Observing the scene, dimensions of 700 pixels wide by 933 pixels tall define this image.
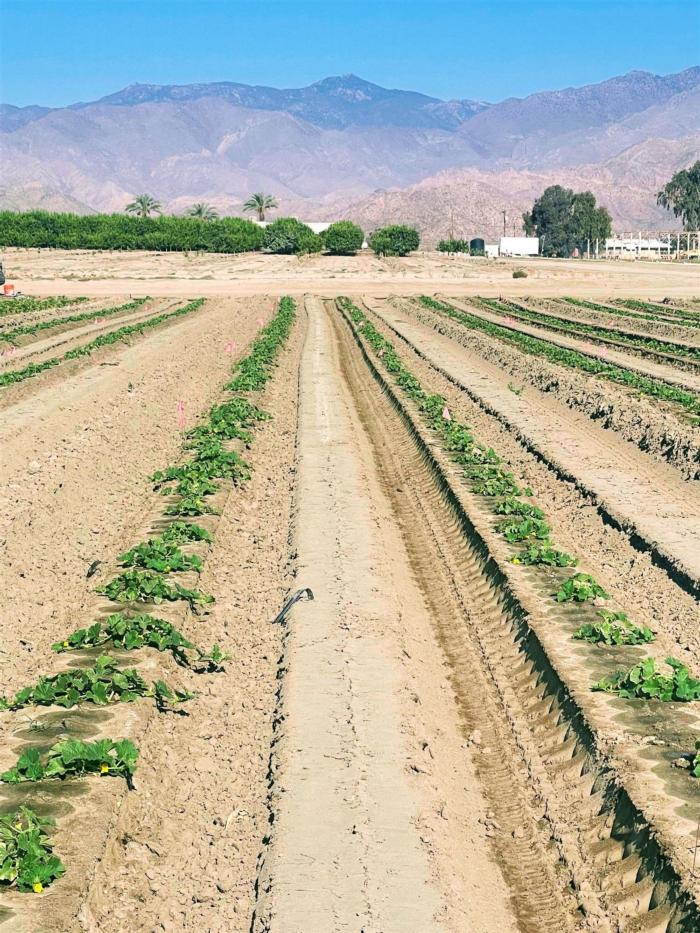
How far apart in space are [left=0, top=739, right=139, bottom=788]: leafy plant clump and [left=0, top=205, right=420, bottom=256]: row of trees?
111571mm

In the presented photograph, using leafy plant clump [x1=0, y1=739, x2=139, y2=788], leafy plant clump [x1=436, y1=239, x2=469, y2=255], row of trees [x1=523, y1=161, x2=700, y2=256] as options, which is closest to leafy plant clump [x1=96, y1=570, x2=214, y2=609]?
leafy plant clump [x1=0, y1=739, x2=139, y2=788]

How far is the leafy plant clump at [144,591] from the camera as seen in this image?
33.1ft

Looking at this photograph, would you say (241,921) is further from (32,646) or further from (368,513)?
Result: (368,513)

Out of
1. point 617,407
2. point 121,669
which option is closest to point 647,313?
point 617,407

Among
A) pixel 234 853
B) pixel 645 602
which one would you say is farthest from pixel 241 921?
pixel 645 602

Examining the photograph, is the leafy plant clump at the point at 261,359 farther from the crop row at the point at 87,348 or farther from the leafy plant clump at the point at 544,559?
the leafy plant clump at the point at 544,559

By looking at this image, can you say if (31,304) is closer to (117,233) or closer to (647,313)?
(647,313)

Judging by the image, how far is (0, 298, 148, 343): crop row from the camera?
115ft

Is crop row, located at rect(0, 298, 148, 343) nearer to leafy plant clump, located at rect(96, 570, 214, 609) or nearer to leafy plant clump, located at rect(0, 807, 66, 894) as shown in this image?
leafy plant clump, located at rect(96, 570, 214, 609)

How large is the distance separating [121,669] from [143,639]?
0.53 metres

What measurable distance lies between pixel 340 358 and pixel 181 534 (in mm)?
18043

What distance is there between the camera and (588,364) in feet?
86.2

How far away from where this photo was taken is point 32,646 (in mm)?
9844

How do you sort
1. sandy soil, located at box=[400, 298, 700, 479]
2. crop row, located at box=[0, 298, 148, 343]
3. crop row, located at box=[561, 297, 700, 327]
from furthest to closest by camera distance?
crop row, located at box=[561, 297, 700, 327] < crop row, located at box=[0, 298, 148, 343] < sandy soil, located at box=[400, 298, 700, 479]
